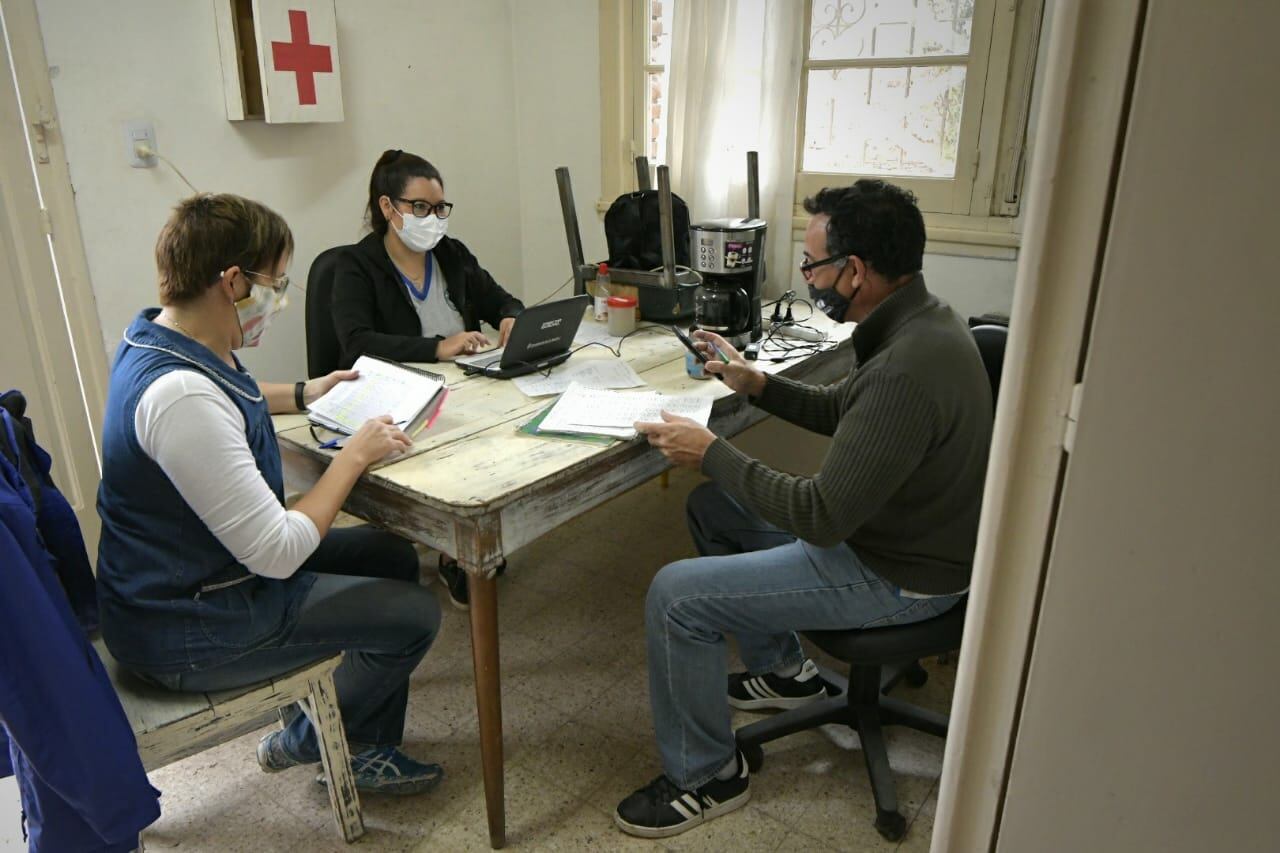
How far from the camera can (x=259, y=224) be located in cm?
144

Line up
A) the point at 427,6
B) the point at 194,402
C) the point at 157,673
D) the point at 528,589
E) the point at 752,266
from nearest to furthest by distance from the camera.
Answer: the point at 194,402 < the point at 157,673 < the point at 752,266 < the point at 528,589 < the point at 427,6

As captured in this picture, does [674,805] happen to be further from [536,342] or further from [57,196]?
[57,196]

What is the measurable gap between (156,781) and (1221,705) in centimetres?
199

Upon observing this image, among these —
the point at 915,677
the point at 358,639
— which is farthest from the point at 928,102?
the point at 358,639

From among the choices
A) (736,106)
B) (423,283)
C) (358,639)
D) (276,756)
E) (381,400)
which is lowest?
(276,756)

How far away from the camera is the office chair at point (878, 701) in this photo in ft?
5.16

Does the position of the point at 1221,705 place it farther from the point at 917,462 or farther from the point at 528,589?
the point at 528,589

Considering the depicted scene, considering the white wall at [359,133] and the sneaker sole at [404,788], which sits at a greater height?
the white wall at [359,133]

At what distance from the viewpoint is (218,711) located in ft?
4.56

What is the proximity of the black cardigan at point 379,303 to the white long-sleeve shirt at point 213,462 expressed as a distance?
902 mm

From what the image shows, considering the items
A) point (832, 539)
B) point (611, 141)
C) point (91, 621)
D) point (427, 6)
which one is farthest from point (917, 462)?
point (427, 6)

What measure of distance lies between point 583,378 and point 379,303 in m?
0.69

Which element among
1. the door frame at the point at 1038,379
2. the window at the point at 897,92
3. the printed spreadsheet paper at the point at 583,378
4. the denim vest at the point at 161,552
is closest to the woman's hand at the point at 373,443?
the denim vest at the point at 161,552

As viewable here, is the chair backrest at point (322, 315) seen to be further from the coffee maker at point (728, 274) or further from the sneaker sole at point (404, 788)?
the sneaker sole at point (404, 788)
